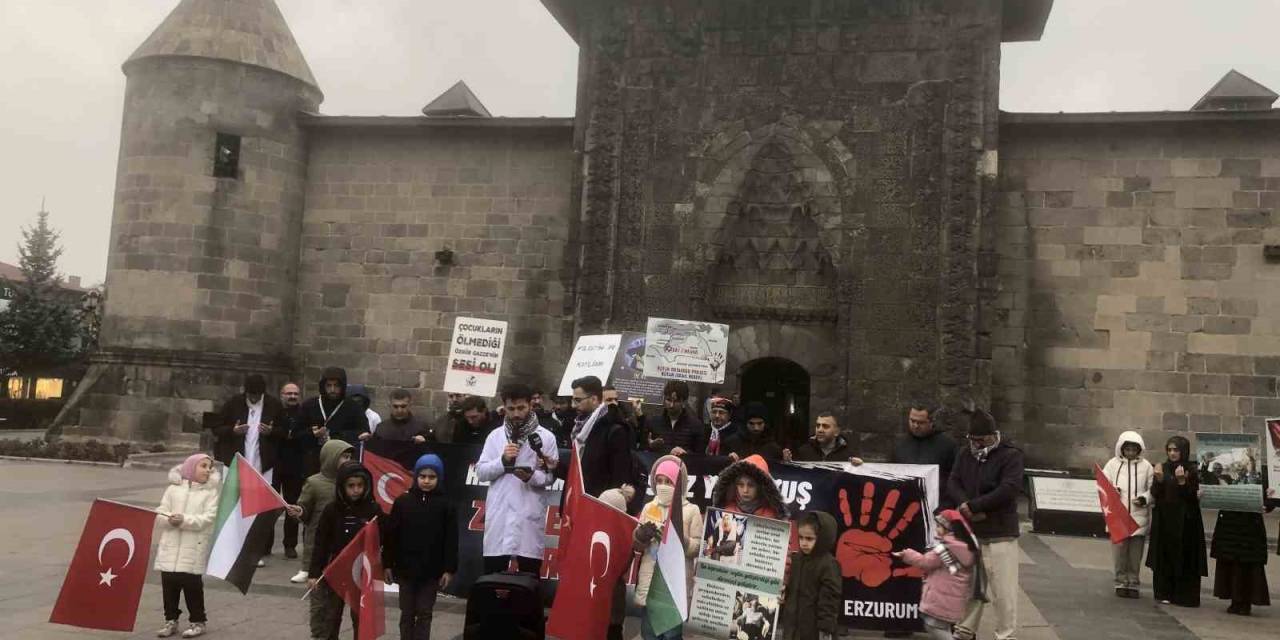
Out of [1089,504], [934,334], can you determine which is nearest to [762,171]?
[934,334]

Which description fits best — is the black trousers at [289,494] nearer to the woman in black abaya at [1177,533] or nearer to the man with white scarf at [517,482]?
the man with white scarf at [517,482]

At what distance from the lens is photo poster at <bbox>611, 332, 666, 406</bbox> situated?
13.1 m

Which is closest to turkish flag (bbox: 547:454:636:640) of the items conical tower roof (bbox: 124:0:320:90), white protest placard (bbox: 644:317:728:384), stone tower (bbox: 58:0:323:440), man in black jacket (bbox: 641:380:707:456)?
man in black jacket (bbox: 641:380:707:456)

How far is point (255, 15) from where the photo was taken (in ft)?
65.3

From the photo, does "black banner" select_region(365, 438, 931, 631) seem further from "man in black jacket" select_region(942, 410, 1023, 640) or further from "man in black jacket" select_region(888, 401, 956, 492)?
"man in black jacket" select_region(888, 401, 956, 492)

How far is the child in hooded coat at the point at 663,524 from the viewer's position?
635 centimetres

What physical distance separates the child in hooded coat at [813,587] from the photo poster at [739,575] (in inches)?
3.5

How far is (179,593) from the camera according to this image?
7082 millimetres

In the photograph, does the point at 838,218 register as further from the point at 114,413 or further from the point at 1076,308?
the point at 114,413

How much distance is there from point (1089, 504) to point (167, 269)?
16.0 metres

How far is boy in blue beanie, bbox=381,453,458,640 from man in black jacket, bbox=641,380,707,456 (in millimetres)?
2809

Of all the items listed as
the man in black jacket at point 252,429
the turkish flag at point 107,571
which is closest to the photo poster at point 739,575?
the turkish flag at point 107,571

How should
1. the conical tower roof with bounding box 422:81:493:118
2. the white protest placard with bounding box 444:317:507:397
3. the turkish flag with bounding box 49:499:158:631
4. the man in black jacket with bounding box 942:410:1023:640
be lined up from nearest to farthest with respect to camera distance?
the turkish flag with bounding box 49:499:158:631 < the man in black jacket with bounding box 942:410:1023:640 < the white protest placard with bounding box 444:317:507:397 < the conical tower roof with bounding box 422:81:493:118

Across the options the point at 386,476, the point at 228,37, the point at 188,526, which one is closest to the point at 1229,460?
the point at 386,476
